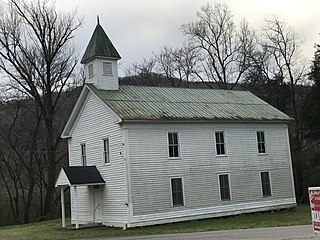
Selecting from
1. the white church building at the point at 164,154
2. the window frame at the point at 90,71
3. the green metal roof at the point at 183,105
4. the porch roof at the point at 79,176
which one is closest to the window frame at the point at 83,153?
the white church building at the point at 164,154

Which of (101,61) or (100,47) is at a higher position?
(100,47)

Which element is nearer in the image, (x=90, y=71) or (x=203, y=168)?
(x=203, y=168)

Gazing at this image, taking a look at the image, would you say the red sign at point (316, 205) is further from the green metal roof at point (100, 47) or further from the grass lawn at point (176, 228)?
the green metal roof at point (100, 47)

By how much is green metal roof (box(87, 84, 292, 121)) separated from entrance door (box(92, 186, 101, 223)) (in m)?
5.17

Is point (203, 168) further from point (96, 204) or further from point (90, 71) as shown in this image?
point (90, 71)

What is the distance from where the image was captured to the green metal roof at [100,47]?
28.7 metres

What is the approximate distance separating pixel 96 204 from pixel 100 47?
955 centimetres

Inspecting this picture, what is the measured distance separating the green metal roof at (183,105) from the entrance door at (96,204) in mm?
5168

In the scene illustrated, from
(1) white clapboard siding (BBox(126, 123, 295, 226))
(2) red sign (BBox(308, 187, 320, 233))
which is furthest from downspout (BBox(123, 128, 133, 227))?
(2) red sign (BBox(308, 187, 320, 233))

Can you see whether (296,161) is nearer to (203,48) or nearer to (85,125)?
(203,48)

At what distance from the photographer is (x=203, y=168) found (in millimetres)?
27766

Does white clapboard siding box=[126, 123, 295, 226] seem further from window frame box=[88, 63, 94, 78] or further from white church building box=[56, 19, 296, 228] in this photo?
window frame box=[88, 63, 94, 78]

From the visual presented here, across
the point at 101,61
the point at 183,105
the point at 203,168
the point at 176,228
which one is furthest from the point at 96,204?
the point at 101,61

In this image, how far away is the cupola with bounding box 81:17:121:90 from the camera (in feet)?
93.5
